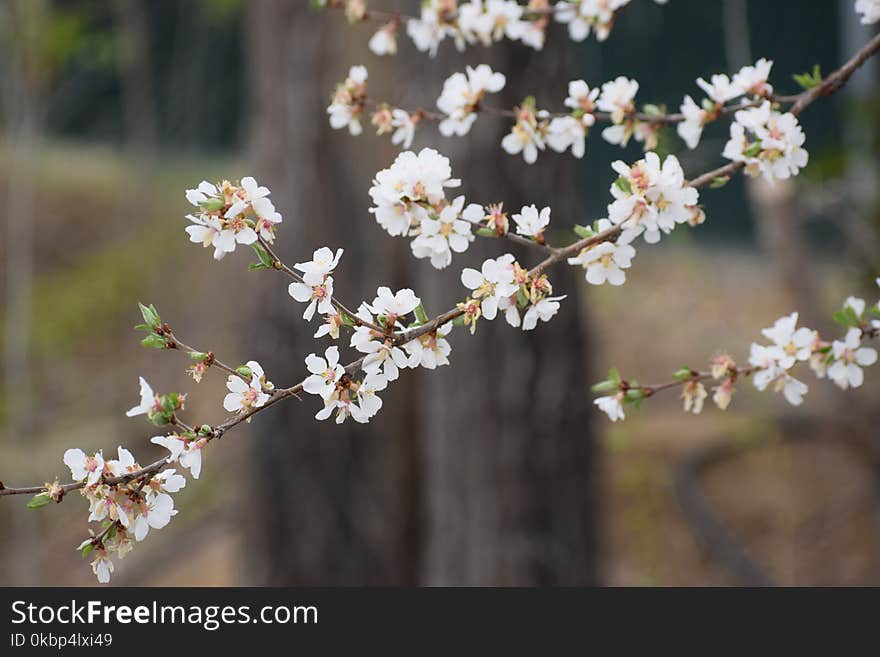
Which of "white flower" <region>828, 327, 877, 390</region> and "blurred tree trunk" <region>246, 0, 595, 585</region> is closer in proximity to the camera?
"white flower" <region>828, 327, 877, 390</region>

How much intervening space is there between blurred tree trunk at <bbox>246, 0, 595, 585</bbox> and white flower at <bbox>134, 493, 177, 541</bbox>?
161 cm

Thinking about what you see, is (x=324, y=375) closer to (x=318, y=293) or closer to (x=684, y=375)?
(x=318, y=293)

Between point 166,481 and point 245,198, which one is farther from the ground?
point 245,198

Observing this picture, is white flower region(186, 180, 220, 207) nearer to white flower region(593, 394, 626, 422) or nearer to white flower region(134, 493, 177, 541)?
white flower region(134, 493, 177, 541)

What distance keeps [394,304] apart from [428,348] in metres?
0.06

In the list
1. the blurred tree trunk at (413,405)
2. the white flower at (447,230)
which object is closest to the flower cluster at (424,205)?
the white flower at (447,230)

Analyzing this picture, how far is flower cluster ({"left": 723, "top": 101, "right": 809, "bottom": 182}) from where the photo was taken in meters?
0.97

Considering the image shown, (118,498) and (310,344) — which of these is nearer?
(118,498)

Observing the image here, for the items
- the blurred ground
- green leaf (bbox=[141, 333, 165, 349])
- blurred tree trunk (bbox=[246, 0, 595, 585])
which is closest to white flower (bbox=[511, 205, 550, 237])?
green leaf (bbox=[141, 333, 165, 349])

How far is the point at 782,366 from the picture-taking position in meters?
1.00

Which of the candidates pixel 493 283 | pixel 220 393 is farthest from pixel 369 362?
pixel 220 393

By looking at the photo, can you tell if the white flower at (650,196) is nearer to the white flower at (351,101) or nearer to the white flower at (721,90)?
the white flower at (721,90)

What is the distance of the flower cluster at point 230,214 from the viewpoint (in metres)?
0.82

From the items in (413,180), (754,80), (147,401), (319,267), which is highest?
(754,80)
